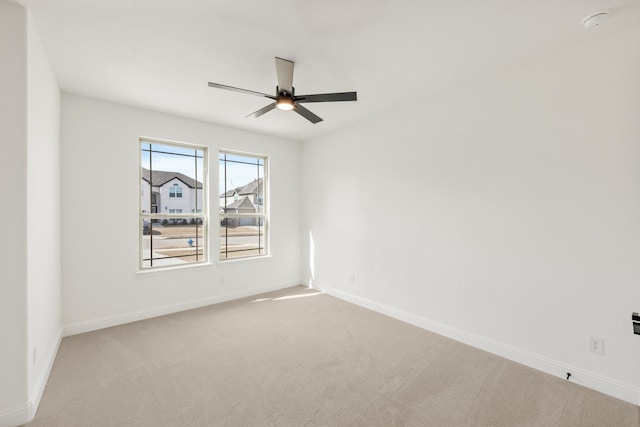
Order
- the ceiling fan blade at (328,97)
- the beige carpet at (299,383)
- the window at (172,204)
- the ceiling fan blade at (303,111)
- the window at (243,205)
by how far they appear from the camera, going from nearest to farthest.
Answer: the beige carpet at (299,383)
the ceiling fan blade at (328,97)
the ceiling fan blade at (303,111)
the window at (172,204)
the window at (243,205)

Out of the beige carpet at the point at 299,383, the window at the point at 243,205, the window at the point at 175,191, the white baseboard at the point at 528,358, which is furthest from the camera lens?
the window at the point at 243,205

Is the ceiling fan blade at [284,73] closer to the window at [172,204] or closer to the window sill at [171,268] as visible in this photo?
the window at [172,204]

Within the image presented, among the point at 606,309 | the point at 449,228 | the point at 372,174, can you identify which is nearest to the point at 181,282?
the point at 372,174

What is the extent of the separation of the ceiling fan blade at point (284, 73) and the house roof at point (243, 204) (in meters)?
2.59

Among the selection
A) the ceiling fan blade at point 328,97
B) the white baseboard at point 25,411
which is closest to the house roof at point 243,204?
the ceiling fan blade at point 328,97

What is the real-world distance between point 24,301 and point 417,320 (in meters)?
3.59

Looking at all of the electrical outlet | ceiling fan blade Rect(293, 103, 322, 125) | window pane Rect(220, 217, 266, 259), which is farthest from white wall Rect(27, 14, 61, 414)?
the electrical outlet

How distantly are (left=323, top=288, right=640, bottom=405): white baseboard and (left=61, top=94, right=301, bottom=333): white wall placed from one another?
278 centimetres

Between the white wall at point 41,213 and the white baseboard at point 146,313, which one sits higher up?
the white wall at point 41,213

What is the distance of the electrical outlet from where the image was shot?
2.23m

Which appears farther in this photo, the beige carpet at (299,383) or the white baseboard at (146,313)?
the white baseboard at (146,313)

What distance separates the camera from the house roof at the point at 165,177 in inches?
153

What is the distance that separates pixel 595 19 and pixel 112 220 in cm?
488

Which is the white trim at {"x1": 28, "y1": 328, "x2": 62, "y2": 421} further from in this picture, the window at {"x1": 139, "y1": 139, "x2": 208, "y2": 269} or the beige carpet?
the window at {"x1": 139, "y1": 139, "x2": 208, "y2": 269}
